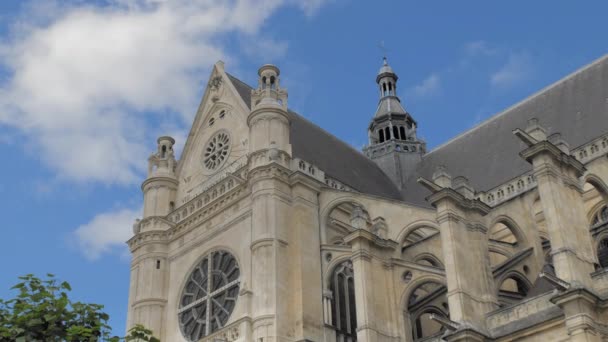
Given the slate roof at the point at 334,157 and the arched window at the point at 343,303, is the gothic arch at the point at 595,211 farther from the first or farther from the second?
the slate roof at the point at 334,157

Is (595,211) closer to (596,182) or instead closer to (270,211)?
(596,182)

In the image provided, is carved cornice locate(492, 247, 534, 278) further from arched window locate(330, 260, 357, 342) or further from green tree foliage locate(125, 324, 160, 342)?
green tree foliage locate(125, 324, 160, 342)

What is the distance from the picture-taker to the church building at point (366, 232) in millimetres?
16516

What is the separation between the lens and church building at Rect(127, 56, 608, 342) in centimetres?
1652

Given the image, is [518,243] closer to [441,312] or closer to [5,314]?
[441,312]

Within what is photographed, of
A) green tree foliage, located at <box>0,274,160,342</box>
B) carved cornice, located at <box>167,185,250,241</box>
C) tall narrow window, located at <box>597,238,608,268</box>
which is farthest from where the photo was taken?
carved cornice, located at <box>167,185,250,241</box>

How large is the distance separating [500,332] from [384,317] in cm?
365

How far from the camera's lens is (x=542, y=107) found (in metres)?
27.3

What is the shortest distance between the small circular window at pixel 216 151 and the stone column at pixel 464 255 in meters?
9.32

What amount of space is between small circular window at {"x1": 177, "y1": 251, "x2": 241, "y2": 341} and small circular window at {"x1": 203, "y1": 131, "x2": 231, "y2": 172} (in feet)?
11.6

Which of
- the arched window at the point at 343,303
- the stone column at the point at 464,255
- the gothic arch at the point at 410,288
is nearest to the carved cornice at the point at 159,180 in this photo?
the arched window at the point at 343,303

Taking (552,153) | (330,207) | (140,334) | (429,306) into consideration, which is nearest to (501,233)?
(429,306)

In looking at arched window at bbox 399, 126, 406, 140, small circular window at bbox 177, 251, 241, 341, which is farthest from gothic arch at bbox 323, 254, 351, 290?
arched window at bbox 399, 126, 406, 140

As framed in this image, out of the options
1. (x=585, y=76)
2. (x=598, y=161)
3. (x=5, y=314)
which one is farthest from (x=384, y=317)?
(x=585, y=76)
